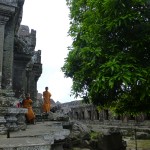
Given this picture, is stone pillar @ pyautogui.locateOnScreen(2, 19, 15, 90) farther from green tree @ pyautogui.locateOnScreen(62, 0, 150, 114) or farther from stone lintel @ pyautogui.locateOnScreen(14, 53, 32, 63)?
green tree @ pyautogui.locateOnScreen(62, 0, 150, 114)

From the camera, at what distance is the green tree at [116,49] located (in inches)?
296

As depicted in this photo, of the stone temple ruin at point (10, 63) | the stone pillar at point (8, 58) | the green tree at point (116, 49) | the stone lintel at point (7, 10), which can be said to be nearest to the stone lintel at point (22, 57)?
the stone temple ruin at point (10, 63)

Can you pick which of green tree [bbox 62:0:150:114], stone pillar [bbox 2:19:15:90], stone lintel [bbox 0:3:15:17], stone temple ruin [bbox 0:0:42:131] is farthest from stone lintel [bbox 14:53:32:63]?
stone lintel [bbox 0:3:15:17]

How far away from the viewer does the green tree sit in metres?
7.53

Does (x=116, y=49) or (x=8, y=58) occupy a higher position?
(x=116, y=49)

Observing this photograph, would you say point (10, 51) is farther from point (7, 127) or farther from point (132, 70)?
point (132, 70)

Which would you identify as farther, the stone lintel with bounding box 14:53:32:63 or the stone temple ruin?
the stone lintel with bounding box 14:53:32:63

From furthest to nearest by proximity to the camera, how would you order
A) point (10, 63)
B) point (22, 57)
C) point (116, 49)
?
point (22, 57) → point (116, 49) → point (10, 63)

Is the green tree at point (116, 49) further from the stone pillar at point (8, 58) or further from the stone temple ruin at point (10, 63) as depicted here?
the stone pillar at point (8, 58)

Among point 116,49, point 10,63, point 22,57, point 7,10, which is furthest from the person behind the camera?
point 22,57

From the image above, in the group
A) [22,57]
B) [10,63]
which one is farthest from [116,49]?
[10,63]

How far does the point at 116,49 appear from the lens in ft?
27.4

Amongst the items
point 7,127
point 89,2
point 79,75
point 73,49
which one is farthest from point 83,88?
point 7,127

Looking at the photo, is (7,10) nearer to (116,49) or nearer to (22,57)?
(22,57)
